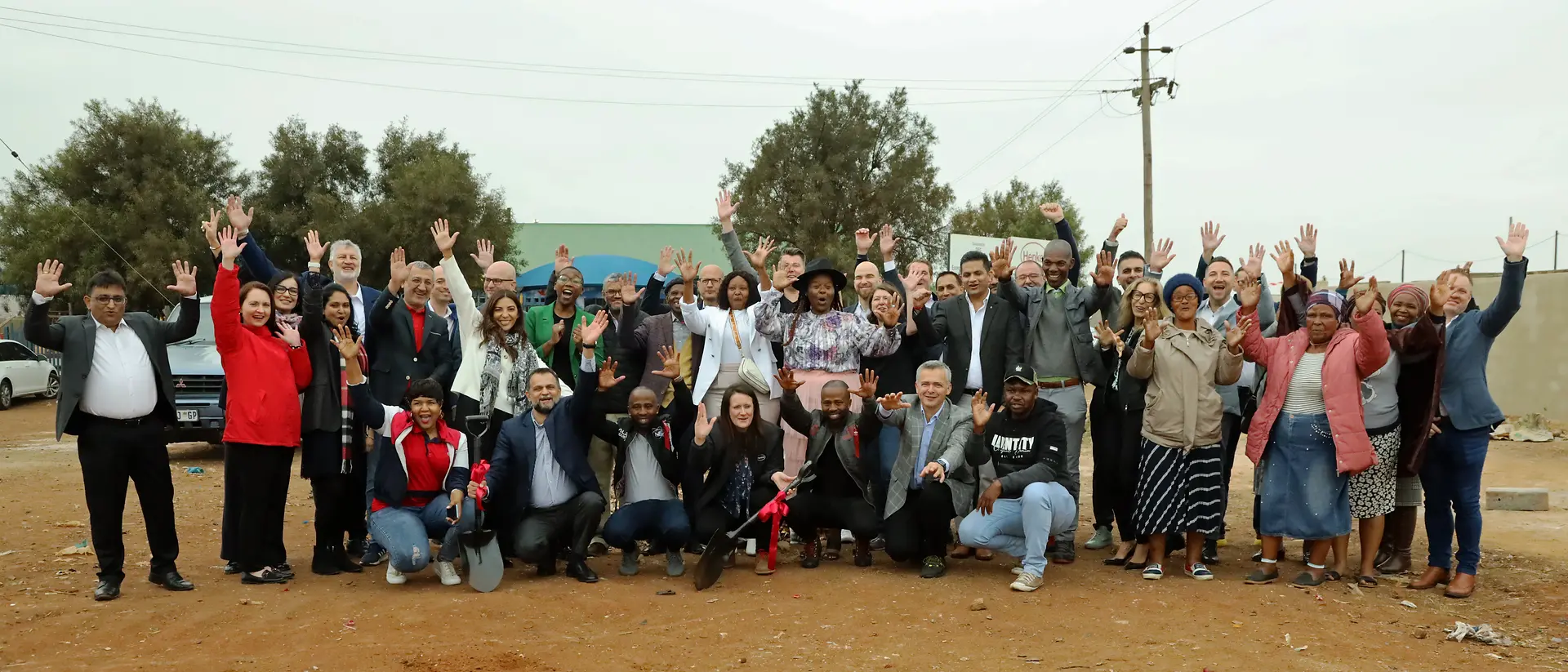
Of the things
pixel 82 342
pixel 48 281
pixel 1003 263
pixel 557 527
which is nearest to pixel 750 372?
pixel 557 527

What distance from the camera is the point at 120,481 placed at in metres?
6.54

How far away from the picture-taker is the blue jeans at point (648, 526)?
7121 mm

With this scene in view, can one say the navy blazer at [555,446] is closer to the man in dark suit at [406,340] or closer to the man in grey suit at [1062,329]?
the man in dark suit at [406,340]

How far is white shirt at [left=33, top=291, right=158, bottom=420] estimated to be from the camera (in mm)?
6430

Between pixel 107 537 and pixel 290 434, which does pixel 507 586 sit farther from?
pixel 107 537

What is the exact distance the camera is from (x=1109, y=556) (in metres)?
7.68

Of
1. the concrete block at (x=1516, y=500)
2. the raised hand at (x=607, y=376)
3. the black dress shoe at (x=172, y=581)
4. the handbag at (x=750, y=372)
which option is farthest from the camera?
the concrete block at (x=1516, y=500)

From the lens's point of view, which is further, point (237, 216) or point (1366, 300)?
point (237, 216)

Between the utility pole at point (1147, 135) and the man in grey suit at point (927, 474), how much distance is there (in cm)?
1835

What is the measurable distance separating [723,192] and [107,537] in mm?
4729

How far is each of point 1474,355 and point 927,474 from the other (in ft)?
11.3

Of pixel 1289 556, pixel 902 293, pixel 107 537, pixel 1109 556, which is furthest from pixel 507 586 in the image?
pixel 1289 556

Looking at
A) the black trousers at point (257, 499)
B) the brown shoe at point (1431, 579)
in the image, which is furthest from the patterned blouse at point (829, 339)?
the brown shoe at point (1431, 579)

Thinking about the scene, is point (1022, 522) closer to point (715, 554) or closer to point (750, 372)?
point (715, 554)
